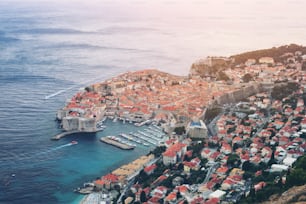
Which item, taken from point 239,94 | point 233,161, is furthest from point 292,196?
point 239,94

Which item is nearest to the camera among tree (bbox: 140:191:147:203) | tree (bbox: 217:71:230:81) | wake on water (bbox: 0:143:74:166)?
tree (bbox: 140:191:147:203)

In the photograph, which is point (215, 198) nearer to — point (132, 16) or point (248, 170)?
point (248, 170)

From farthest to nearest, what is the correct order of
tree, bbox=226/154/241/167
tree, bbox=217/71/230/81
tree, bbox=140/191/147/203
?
1. tree, bbox=217/71/230/81
2. tree, bbox=226/154/241/167
3. tree, bbox=140/191/147/203

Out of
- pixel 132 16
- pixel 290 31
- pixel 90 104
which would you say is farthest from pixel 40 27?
pixel 90 104

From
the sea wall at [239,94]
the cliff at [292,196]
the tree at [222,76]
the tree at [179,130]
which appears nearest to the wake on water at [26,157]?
the tree at [179,130]

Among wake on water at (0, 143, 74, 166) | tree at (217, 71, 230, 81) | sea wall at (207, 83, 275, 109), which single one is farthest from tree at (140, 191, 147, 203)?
tree at (217, 71, 230, 81)

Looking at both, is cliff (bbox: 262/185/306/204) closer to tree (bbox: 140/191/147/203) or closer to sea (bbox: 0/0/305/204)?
tree (bbox: 140/191/147/203)

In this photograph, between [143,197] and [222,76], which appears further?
[222,76]

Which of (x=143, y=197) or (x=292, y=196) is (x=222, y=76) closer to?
(x=143, y=197)

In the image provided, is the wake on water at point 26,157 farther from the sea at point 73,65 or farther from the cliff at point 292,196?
A: the cliff at point 292,196

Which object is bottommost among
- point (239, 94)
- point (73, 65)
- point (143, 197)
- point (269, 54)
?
point (143, 197)
